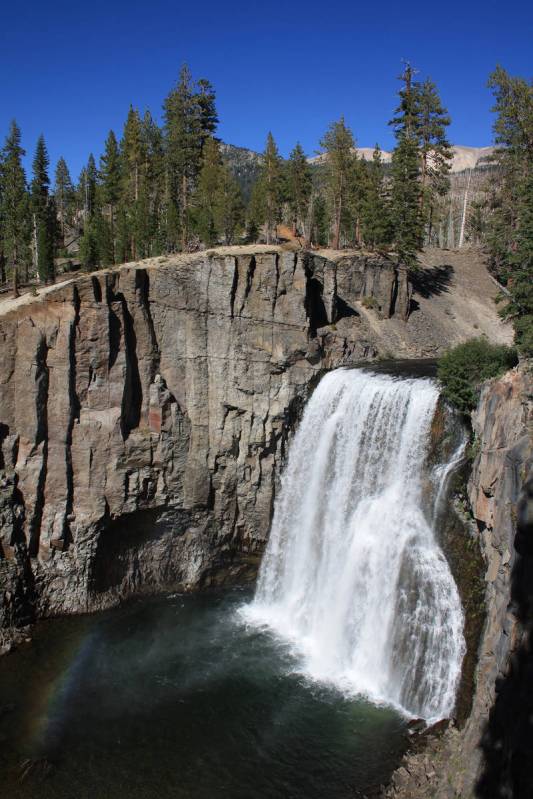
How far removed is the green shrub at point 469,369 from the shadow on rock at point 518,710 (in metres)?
7.12

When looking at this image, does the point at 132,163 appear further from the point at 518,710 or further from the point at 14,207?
the point at 518,710

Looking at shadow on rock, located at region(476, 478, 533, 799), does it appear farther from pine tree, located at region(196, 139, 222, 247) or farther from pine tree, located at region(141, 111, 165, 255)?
pine tree, located at region(141, 111, 165, 255)

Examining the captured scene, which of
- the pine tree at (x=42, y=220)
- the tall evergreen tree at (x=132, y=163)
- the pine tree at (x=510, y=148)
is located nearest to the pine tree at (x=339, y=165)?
the pine tree at (x=510, y=148)

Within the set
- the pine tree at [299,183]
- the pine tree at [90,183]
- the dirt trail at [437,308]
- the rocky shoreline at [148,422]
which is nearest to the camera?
the rocky shoreline at [148,422]

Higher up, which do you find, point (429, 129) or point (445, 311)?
point (429, 129)

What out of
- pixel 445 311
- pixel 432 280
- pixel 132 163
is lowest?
pixel 445 311

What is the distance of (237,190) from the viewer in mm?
44125

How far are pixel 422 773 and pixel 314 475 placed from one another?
1224 centimetres

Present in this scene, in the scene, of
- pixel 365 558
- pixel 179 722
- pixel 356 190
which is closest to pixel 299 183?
pixel 356 190

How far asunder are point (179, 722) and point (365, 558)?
331 inches

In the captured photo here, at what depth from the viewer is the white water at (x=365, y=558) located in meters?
18.9

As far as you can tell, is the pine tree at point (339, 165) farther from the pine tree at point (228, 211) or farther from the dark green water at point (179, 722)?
the dark green water at point (179, 722)

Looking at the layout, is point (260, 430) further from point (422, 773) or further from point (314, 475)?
point (422, 773)

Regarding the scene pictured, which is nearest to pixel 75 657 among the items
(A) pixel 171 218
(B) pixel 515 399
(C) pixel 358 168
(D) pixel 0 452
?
(D) pixel 0 452
